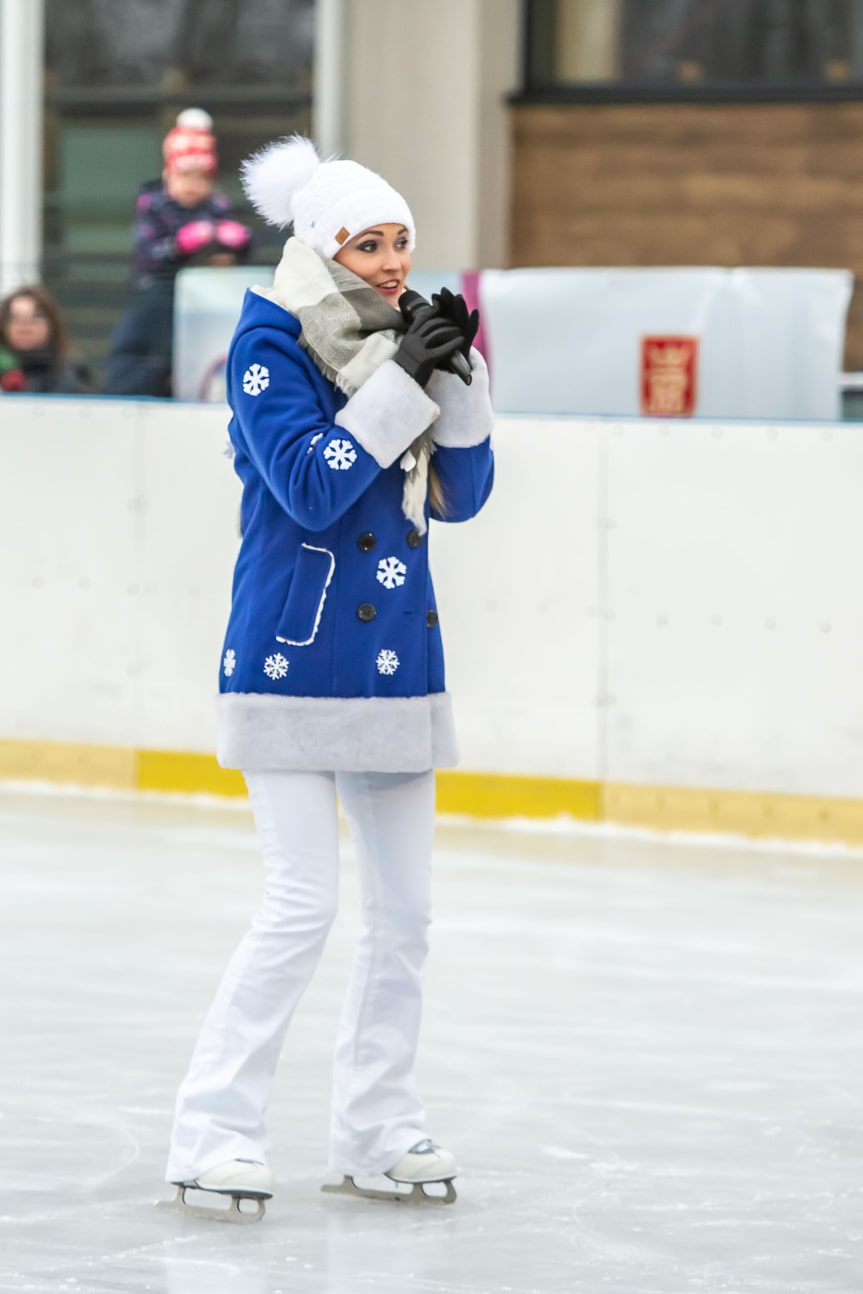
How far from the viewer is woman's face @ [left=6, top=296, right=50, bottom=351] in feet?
27.0

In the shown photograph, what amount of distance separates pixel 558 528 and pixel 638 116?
6122 millimetres

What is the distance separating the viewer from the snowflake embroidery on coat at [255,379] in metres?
3.28

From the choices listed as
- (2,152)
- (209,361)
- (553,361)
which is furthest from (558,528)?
(2,152)

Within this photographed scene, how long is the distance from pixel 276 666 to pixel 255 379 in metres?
0.40

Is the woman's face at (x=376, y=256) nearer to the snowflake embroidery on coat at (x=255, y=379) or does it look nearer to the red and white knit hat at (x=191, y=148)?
the snowflake embroidery on coat at (x=255, y=379)

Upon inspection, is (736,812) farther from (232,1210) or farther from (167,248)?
(232,1210)

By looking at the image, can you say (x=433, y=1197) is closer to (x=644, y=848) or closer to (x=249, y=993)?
(x=249, y=993)

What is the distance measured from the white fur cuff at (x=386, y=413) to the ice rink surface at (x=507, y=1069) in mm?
1095

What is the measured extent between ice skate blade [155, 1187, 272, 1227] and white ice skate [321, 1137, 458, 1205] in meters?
0.19

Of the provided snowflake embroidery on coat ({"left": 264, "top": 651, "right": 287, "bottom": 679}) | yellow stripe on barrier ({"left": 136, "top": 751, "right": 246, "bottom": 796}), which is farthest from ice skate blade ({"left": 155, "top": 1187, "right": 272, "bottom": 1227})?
yellow stripe on barrier ({"left": 136, "top": 751, "right": 246, "bottom": 796})

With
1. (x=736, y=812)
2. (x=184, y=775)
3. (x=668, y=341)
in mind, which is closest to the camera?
(x=736, y=812)

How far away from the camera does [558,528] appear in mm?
7129

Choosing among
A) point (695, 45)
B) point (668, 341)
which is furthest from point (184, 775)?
point (695, 45)

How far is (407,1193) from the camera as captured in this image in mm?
3512
